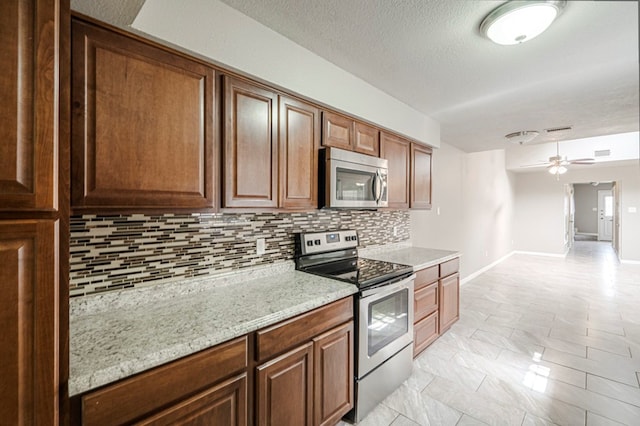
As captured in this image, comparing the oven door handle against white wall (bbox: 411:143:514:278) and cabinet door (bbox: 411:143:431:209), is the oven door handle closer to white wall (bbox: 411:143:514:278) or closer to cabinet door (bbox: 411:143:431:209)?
cabinet door (bbox: 411:143:431:209)

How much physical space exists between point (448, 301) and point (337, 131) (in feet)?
7.37

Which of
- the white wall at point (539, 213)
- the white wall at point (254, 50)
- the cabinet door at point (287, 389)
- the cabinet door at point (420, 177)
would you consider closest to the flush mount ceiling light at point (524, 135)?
the cabinet door at point (420, 177)

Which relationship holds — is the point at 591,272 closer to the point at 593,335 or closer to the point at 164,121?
the point at 593,335

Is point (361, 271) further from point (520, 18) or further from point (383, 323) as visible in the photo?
point (520, 18)

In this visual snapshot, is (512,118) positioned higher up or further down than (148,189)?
higher up

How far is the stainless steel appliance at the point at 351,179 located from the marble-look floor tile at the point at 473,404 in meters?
1.52

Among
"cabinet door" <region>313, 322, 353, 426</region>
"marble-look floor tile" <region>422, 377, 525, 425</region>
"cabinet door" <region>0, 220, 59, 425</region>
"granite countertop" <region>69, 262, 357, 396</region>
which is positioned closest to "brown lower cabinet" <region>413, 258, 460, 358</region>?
"marble-look floor tile" <region>422, 377, 525, 425</region>

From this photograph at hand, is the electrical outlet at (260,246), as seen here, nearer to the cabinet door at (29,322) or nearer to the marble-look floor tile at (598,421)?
the cabinet door at (29,322)

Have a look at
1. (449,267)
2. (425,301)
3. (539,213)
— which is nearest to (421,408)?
(425,301)

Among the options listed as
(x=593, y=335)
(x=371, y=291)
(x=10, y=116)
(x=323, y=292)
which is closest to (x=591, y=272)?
(x=593, y=335)

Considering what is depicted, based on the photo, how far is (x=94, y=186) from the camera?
1.16 metres

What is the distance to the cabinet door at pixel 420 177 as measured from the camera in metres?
3.03

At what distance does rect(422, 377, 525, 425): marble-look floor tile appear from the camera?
188cm

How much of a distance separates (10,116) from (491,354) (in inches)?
140
